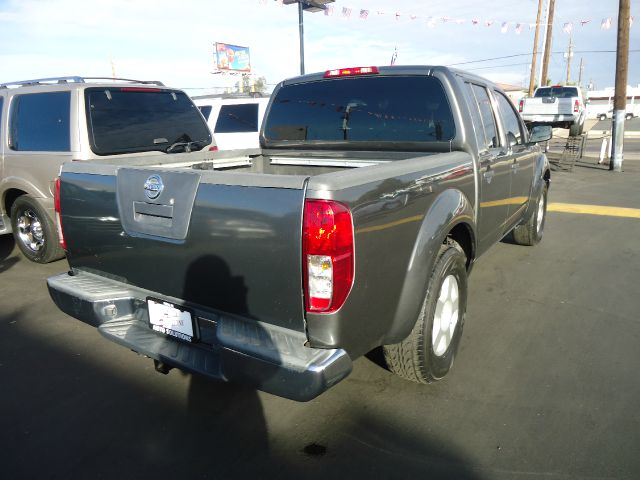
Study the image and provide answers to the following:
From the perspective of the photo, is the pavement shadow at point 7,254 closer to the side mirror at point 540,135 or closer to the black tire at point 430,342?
the black tire at point 430,342

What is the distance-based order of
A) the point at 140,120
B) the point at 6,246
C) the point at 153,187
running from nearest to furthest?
the point at 153,187, the point at 140,120, the point at 6,246

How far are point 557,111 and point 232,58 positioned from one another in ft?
87.9

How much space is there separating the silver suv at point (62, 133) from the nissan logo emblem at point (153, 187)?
2.76 metres

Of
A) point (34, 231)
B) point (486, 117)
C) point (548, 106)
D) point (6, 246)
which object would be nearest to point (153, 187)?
point (486, 117)

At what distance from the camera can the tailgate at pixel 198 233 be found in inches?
82.4

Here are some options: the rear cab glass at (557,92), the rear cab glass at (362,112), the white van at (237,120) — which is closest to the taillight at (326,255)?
the rear cab glass at (362,112)

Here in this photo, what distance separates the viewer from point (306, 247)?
2.02 metres

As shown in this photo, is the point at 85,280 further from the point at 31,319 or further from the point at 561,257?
the point at 561,257

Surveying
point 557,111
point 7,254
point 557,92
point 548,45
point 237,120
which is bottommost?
point 7,254

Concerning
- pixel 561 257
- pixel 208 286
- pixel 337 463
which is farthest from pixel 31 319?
pixel 561 257

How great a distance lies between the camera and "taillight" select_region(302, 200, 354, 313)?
2.00 metres

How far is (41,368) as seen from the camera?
11.0 ft

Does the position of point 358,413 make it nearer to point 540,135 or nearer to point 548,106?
point 540,135

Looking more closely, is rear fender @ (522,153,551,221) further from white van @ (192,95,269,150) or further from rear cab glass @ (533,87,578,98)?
rear cab glass @ (533,87,578,98)
